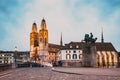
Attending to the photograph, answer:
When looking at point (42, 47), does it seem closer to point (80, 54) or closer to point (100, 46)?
point (80, 54)

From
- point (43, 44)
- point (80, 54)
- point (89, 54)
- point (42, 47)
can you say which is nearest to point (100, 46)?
point (80, 54)

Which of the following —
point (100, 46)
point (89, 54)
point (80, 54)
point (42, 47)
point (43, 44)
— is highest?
point (43, 44)

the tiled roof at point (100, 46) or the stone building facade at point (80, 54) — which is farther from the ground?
the tiled roof at point (100, 46)

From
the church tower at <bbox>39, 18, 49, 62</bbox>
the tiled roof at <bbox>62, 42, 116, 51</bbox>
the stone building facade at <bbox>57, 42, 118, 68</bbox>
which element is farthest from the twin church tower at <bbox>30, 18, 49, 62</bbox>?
the stone building facade at <bbox>57, 42, 118, 68</bbox>

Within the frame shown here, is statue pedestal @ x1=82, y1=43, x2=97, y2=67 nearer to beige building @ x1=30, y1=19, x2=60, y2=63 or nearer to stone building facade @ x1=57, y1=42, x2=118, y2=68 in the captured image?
stone building facade @ x1=57, y1=42, x2=118, y2=68

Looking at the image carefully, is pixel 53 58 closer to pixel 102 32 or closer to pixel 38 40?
pixel 38 40

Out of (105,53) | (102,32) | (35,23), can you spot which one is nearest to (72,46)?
(105,53)

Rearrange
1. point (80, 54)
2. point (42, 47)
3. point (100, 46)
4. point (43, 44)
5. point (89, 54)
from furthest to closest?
point (43, 44)
point (42, 47)
point (100, 46)
point (80, 54)
point (89, 54)

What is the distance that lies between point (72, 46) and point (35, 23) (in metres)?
78.6

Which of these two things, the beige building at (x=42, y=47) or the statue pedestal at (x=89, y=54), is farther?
the beige building at (x=42, y=47)

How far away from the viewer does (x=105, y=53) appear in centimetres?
12162

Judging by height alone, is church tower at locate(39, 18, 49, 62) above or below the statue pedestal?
above

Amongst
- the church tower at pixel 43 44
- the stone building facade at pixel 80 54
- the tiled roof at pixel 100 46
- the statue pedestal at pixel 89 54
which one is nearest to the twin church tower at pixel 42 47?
the church tower at pixel 43 44

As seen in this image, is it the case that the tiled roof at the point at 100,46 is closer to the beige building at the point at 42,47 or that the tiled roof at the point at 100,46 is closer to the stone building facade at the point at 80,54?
the stone building facade at the point at 80,54
